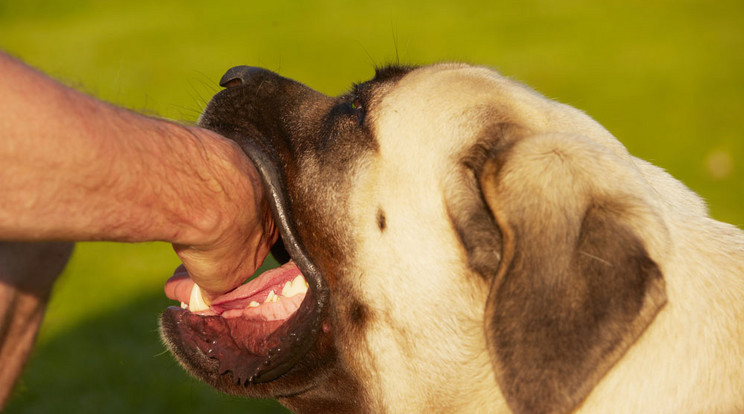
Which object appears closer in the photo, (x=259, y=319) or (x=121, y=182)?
(x=121, y=182)

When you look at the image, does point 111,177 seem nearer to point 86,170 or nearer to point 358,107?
point 86,170

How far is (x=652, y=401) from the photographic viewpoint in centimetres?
248

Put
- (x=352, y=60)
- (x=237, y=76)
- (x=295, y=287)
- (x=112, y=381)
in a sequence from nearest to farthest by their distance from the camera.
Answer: (x=295, y=287), (x=237, y=76), (x=112, y=381), (x=352, y=60)

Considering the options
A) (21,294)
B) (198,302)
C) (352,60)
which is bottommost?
(352,60)

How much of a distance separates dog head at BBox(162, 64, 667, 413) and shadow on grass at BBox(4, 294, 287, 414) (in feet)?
7.86

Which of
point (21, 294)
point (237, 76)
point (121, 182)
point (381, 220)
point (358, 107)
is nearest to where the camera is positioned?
point (121, 182)

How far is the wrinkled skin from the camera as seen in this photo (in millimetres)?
3527

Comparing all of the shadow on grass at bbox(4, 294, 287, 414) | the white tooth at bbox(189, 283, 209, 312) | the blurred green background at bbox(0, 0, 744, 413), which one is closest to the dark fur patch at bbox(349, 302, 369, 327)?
the white tooth at bbox(189, 283, 209, 312)

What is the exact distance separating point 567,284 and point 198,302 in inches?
67.4

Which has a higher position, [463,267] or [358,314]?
[463,267]

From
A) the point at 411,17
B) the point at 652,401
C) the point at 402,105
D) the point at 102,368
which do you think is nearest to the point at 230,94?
the point at 402,105

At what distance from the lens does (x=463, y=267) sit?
2631 millimetres

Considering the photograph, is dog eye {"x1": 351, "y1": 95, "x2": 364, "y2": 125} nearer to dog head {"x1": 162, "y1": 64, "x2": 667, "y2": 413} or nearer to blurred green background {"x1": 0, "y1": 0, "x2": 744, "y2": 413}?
dog head {"x1": 162, "y1": 64, "x2": 667, "y2": 413}

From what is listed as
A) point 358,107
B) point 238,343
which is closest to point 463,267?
point 358,107
